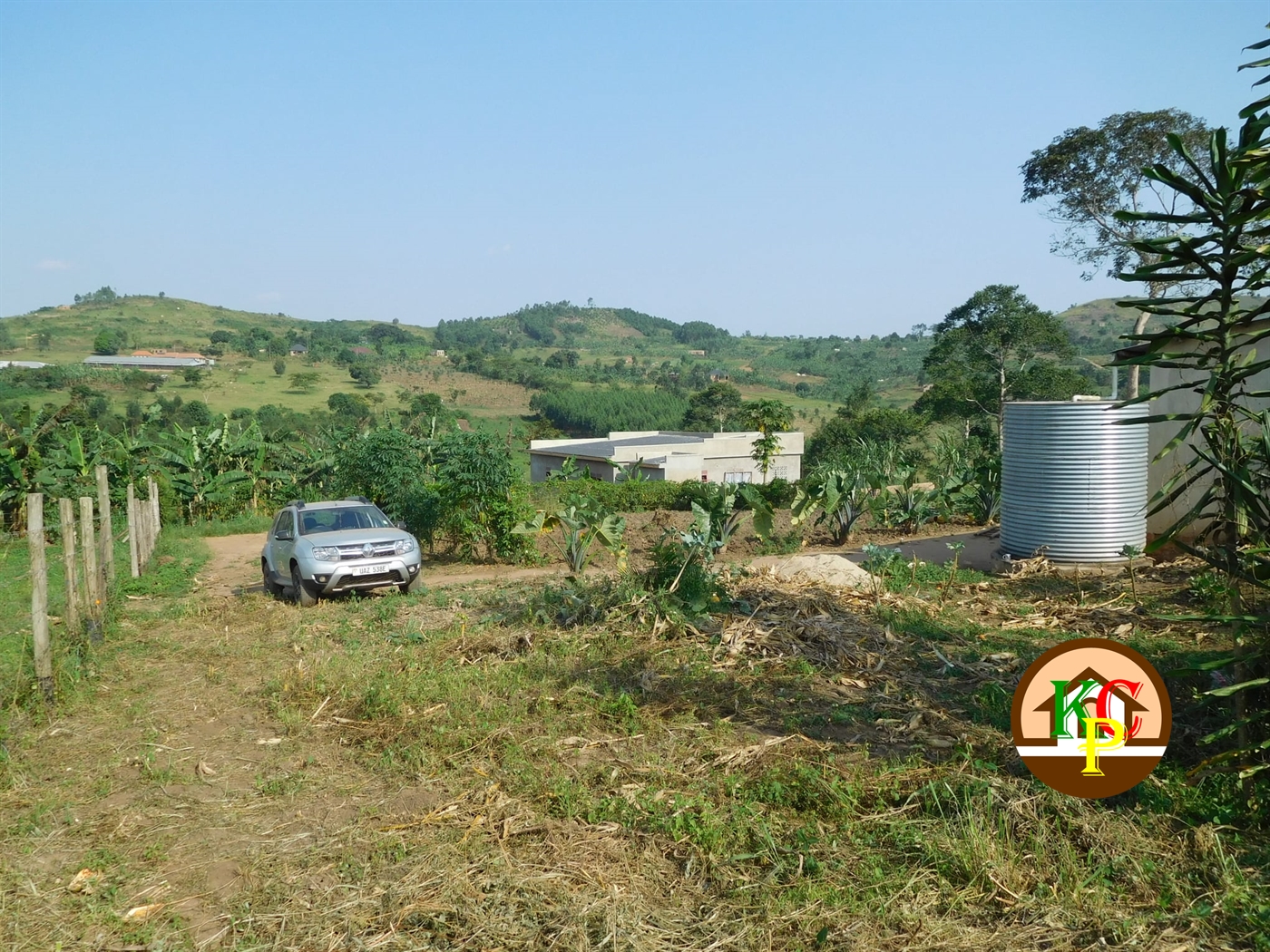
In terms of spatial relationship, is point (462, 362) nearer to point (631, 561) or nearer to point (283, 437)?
point (283, 437)

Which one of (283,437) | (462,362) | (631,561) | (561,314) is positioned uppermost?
(561,314)

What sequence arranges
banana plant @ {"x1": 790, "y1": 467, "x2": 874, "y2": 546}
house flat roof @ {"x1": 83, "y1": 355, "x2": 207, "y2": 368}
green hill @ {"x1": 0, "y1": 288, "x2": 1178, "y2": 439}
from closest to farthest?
1. banana plant @ {"x1": 790, "y1": 467, "x2": 874, "y2": 546}
2. green hill @ {"x1": 0, "y1": 288, "x2": 1178, "y2": 439}
3. house flat roof @ {"x1": 83, "y1": 355, "x2": 207, "y2": 368}

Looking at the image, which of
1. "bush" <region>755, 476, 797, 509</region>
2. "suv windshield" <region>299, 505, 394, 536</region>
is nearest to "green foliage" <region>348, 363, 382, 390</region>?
"bush" <region>755, 476, 797, 509</region>

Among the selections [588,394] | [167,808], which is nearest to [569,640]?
[167,808]

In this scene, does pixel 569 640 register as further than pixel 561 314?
No

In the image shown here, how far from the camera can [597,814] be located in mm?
5242

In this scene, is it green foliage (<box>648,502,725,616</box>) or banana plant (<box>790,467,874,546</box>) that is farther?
banana plant (<box>790,467,874,546</box>)

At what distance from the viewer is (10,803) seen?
5586 mm

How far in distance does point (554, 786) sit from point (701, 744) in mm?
1119

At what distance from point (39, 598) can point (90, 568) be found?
2152 mm

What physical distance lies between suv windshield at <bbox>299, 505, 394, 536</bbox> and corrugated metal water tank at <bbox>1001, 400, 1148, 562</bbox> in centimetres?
902

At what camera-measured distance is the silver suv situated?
11891 mm

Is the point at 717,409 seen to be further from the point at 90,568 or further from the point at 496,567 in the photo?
the point at 90,568

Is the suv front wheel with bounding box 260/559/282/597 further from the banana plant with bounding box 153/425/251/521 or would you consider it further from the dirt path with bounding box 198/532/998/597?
the banana plant with bounding box 153/425/251/521
